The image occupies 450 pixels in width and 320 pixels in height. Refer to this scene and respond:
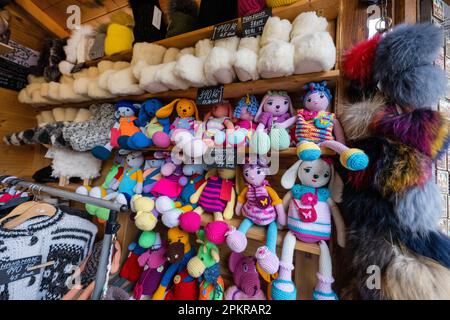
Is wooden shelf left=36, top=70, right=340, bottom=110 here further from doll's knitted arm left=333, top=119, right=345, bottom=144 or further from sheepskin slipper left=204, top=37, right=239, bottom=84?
doll's knitted arm left=333, top=119, right=345, bottom=144

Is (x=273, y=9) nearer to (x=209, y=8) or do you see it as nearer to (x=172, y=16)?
(x=209, y=8)

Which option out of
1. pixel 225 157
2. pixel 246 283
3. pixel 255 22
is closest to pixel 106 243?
pixel 225 157

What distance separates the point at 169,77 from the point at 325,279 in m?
0.92

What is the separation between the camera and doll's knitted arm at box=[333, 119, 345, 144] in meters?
0.60

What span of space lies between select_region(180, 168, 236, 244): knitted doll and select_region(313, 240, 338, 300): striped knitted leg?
337 mm

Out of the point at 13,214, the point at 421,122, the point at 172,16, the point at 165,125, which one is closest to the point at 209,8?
the point at 172,16

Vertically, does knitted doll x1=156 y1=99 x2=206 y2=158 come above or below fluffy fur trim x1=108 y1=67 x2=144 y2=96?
below

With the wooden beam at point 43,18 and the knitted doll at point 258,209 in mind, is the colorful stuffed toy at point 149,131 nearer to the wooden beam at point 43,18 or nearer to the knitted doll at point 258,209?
the knitted doll at point 258,209

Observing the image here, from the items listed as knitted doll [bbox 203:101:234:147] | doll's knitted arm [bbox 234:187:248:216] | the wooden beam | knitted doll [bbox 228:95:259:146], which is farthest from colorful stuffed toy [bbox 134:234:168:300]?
the wooden beam

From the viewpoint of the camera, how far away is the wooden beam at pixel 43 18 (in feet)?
4.13

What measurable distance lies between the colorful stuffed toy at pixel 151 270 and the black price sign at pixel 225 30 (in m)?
0.95
